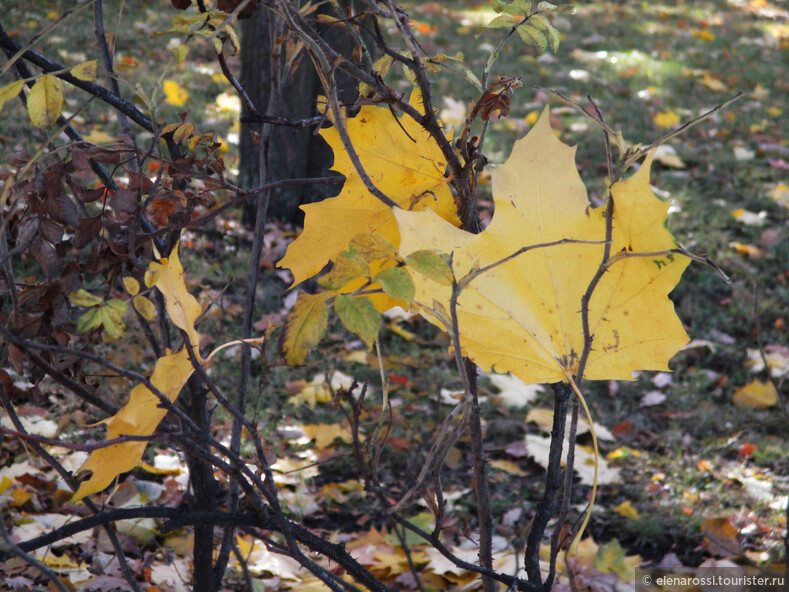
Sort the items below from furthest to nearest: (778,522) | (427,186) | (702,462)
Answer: (702,462)
(778,522)
(427,186)

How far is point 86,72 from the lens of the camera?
762 millimetres

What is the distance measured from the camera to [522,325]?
79 cm

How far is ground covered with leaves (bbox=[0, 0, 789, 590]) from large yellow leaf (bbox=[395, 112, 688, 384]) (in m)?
0.13

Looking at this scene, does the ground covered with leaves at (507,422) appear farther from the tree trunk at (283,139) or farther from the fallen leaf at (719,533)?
the tree trunk at (283,139)

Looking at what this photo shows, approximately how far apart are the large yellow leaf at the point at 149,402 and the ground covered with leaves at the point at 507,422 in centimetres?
9

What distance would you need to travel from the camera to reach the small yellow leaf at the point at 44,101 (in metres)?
0.72

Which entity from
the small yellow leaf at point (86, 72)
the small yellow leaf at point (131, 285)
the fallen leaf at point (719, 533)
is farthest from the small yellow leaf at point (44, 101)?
the fallen leaf at point (719, 533)

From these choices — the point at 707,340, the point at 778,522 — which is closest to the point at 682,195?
the point at 707,340

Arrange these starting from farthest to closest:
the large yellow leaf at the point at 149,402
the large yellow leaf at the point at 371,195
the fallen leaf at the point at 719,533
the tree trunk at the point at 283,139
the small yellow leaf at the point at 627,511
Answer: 1. the tree trunk at the point at 283,139
2. the small yellow leaf at the point at 627,511
3. the fallen leaf at the point at 719,533
4. the large yellow leaf at the point at 371,195
5. the large yellow leaf at the point at 149,402

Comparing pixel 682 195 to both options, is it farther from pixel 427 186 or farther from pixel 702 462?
pixel 427 186

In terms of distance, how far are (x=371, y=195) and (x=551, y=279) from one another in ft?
0.72

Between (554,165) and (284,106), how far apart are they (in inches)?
105

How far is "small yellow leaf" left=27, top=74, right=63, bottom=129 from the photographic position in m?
0.72

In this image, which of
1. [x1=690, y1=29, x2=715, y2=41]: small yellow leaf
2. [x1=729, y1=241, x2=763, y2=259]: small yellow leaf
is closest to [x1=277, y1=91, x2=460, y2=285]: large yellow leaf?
[x1=729, y1=241, x2=763, y2=259]: small yellow leaf
